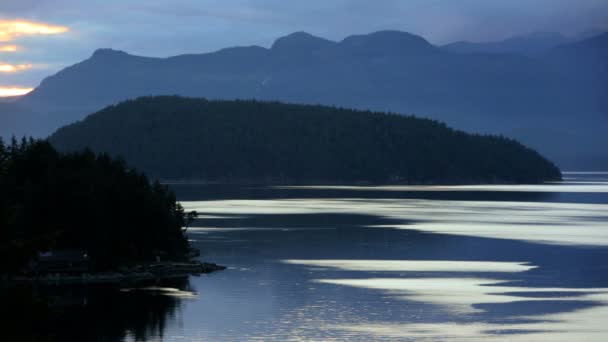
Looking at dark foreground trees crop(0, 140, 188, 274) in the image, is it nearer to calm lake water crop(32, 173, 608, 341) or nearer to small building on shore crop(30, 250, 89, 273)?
small building on shore crop(30, 250, 89, 273)

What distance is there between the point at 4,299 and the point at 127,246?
51.2 meters

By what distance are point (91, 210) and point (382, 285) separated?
1823cm

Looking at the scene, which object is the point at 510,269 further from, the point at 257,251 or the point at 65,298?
the point at 65,298

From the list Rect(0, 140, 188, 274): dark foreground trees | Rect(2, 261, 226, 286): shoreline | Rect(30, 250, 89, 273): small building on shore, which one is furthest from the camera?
Rect(0, 140, 188, 274): dark foreground trees

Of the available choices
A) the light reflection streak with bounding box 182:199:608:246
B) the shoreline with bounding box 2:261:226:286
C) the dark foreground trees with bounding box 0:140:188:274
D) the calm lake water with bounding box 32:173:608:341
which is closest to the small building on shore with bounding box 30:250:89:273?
the shoreline with bounding box 2:261:226:286

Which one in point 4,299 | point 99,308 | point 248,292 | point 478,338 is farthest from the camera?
point 248,292

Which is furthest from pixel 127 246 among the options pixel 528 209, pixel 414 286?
pixel 528 209

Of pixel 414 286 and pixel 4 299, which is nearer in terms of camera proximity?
pixel 4 299

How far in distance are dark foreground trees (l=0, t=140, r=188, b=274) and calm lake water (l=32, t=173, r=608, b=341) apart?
17.6ft

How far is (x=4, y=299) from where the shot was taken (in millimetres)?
23422

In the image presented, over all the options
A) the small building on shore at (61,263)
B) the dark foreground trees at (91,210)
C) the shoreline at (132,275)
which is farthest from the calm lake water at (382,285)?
the small building on shore at (61,263)

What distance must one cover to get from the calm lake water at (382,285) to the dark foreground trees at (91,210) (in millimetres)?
5376

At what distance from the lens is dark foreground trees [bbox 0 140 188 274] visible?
72.2 metres

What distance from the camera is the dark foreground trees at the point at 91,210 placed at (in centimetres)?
7219
